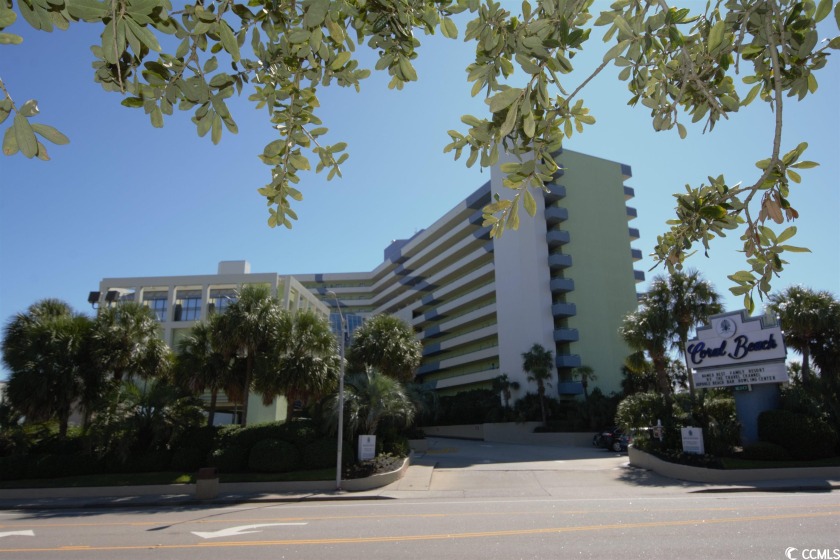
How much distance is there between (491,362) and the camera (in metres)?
60.4

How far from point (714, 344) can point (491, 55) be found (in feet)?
83.4

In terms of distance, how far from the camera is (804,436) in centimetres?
2048

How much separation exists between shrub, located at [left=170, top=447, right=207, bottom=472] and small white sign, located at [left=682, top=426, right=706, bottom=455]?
63.8 ft

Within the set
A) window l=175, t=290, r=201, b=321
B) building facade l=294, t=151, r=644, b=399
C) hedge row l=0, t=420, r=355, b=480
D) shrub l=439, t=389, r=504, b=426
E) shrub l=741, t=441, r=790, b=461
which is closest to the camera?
shrub l=741, t=441, r=790, b=461

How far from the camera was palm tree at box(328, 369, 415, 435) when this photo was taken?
23.5 m

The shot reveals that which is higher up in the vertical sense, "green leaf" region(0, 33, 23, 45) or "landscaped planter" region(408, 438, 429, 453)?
"green leaf" region(0, 33, 23, 45)

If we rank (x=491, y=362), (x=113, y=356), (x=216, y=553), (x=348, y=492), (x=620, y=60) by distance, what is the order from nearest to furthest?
(x=620, y=60) < (x=216, y=553) < (x=348, y=492) < (x=113, y=356) < (x=491, y=362)

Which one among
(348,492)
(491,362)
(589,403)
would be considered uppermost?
(491,362)

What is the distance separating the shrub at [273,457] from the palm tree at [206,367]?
4526 millimetres

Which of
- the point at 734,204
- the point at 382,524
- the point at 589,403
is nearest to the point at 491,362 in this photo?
the point at 589,403

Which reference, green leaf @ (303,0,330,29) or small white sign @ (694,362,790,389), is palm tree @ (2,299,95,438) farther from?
small white sign @ (694,362,790,389)

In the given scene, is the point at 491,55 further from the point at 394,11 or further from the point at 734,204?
the point at 734,204

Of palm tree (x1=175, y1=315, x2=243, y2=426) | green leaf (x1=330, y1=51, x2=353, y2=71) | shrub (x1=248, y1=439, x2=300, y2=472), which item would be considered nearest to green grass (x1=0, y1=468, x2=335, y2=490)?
shrub (x1=248, y1=439, x2=300, y2=472)

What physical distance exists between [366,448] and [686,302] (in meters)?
18.5
